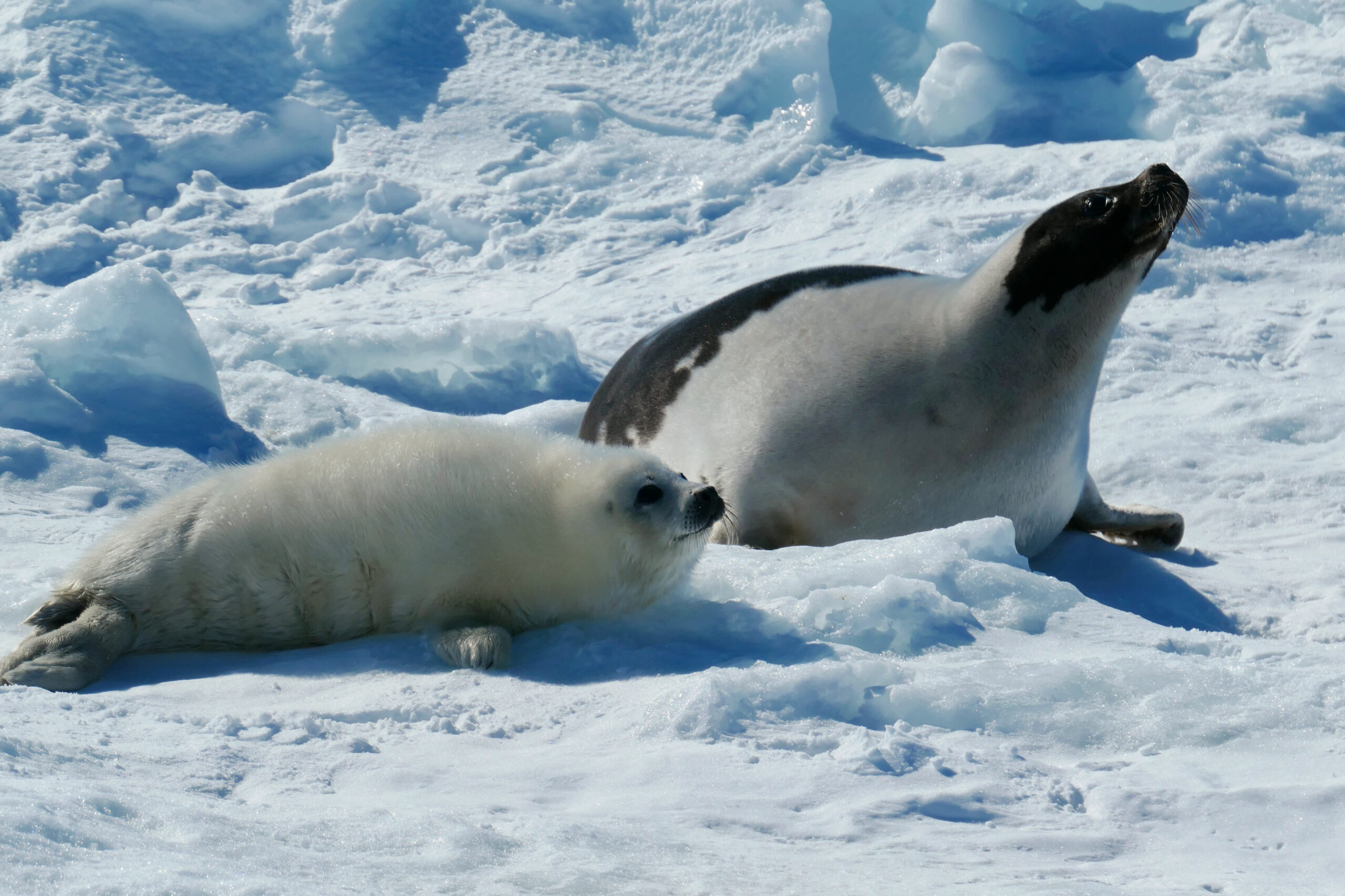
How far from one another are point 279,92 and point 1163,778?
8736mm

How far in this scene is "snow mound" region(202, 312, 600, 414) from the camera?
627cm

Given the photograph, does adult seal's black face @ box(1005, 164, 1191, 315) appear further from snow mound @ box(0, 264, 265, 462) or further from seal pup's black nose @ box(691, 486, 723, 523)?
snow mound @ box(0, 264, 265, 462)

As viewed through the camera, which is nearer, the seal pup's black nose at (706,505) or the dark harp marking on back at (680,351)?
the seal pup's black nose at (706,505)

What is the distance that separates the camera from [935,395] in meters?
3.59

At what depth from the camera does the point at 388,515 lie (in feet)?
8.61

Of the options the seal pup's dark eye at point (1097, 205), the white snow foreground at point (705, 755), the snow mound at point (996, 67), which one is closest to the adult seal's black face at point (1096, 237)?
the seal pup's dark eye at point (1097, 205)

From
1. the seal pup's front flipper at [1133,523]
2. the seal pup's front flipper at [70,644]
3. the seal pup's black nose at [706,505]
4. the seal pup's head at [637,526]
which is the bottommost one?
the seal pup's front flipper at [70,644]

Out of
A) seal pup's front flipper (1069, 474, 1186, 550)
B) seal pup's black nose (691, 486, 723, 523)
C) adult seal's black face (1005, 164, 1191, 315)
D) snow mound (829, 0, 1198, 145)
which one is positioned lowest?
seal pup's front flipper (1069, 474, 1186, 550)

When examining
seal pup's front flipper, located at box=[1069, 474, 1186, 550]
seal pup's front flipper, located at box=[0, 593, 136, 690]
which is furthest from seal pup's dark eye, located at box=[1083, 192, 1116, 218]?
seal pup's front flipper, located at box=[0, 593, 136, 690]

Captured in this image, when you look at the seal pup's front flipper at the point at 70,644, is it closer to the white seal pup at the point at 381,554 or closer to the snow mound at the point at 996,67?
the white seal pup at the point at 381,554

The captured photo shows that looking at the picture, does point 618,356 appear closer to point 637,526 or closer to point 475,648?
point 637,526

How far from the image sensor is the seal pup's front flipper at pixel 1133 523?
4.16m

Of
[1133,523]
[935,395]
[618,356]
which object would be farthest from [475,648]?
[618,356]

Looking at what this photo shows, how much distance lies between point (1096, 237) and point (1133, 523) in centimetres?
99
